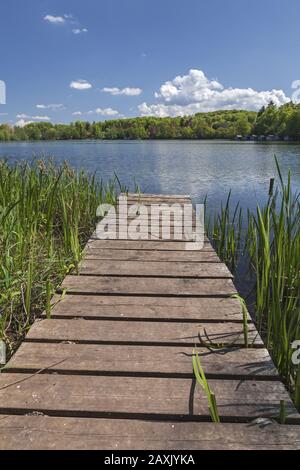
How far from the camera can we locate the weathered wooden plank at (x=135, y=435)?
3.65 feet

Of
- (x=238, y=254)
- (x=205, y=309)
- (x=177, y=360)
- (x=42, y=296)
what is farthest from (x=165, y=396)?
(x=238, y=254)

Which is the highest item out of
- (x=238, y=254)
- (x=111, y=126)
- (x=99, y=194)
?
(x=111, y=126)

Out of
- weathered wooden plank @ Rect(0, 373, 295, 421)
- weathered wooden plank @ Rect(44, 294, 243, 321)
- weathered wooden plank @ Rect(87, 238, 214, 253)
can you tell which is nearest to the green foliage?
weathered wooden plank @ Rect(87, 238, 214, 253)

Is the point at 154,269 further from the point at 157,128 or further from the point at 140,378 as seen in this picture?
the point at 157,128

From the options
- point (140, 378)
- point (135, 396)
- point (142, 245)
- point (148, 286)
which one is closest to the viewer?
point (135, 396)

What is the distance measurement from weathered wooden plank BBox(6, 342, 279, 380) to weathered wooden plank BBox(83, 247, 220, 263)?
1.36m

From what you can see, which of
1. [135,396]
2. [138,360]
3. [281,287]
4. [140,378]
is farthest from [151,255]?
[135,396]

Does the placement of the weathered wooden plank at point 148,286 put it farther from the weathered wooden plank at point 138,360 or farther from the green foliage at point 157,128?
the green foliage at point 157,128

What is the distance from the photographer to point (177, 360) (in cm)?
154

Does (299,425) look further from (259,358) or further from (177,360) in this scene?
(177,360)

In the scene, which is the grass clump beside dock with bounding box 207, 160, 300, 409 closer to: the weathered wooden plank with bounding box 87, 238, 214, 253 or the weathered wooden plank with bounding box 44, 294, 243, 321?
the weathered wooden plank with bounding box 44, 294, 243, 321

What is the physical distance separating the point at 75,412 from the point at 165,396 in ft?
1.09

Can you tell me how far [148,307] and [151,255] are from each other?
41.2 inches

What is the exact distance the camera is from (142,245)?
3387mm
